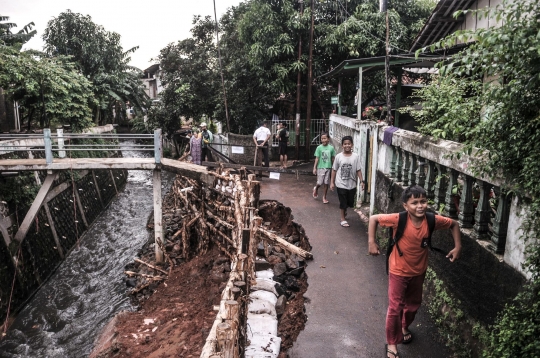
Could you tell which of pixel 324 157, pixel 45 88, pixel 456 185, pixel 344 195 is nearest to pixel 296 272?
pixel 344 195

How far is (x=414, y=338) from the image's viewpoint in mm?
4078

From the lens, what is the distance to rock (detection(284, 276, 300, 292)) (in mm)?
5469

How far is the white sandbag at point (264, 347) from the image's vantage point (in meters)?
3.82

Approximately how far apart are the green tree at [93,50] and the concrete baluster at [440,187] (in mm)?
19000

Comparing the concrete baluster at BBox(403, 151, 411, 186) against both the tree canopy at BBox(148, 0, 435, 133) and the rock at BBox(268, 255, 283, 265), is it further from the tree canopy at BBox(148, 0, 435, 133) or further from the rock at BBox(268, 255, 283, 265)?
the tree canopy at BBox(148, 0, 435, 133)

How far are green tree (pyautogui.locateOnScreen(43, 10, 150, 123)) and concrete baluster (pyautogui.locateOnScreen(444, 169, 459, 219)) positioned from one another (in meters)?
19.3

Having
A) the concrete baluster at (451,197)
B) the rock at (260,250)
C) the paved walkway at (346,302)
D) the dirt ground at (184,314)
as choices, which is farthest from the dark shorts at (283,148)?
the concrete baluster at (451,197)

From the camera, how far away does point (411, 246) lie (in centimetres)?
359

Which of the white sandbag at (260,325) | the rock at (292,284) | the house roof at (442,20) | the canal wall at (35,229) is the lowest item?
the canal wall at (35,229)

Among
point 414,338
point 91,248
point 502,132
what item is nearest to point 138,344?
point 414,338

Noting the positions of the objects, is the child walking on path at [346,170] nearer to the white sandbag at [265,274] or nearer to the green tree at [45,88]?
the white sandbag at [265,274]

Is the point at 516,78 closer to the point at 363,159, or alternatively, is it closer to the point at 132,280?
the point at 363,159

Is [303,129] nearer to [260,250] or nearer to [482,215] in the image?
[260,250]

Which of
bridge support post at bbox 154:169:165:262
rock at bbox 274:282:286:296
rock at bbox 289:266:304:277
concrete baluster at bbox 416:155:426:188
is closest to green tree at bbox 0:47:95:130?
bridge support post at bbox 154:169:165:262
